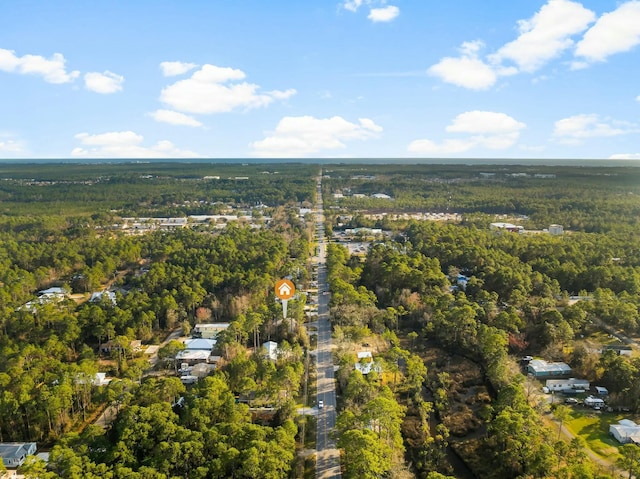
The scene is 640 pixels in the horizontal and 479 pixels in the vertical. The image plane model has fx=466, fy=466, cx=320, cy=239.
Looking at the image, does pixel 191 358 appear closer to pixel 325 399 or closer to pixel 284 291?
pixel 284 291

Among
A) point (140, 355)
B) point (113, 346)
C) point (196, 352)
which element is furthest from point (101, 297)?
point (196, 352)

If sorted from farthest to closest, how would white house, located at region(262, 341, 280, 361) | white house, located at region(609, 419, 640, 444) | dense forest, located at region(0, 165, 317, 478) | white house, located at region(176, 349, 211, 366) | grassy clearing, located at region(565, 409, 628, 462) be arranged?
1. white house, located at region(176, 349, 211, 366)
2. white house, located at region(262, 341, 280, 361)
3. white house, located at region(609, 419, 640, 444)
4. grassy clearing, located at region(565, 409, 628, 462)
5. dense forest, located at region(0, 165, 317, 478)

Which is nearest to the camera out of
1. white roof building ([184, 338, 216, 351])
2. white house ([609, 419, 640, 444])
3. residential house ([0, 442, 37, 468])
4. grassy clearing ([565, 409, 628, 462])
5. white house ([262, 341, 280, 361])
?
residential house ([0, 442, 37, 468])

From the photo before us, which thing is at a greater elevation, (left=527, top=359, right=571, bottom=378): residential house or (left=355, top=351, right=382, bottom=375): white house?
(left=355, top=351, right=382, bottom=375): white house

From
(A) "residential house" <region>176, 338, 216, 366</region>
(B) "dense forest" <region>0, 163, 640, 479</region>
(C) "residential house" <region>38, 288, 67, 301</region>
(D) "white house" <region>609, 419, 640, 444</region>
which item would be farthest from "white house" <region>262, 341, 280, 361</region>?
(C) "residential house" <region>38, 288, 67, 301</region>

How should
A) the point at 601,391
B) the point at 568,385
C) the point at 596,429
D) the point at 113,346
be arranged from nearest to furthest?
the point at 596,429, the point at 601,391, the point at 568,385, the point at 113,346

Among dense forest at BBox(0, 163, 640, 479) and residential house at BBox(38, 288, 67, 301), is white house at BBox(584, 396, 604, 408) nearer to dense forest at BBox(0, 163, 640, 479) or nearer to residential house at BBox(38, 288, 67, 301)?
dense forest at BBox(0, 163, 640, 479)

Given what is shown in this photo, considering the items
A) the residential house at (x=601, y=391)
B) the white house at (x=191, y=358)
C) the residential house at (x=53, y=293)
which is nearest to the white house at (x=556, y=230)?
the residential house at (x=601, y=391)
